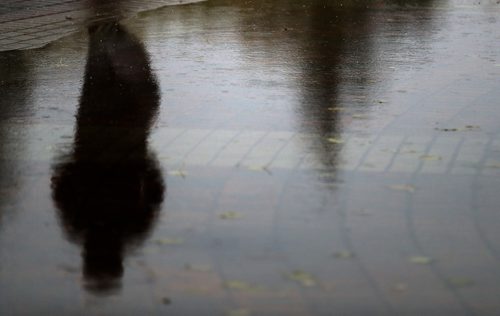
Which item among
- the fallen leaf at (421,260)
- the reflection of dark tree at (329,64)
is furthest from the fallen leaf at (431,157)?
the fallen leaf at (421,260)

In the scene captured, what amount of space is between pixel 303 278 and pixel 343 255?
0.45 metres

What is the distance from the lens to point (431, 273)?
5.91 meters

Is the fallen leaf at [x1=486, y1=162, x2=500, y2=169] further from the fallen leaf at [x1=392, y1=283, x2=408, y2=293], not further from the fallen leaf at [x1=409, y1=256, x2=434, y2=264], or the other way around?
the fallen leaf at [x1=392, y1=283, x2=408, y2=293]

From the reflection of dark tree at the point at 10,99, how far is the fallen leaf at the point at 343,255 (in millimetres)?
2140

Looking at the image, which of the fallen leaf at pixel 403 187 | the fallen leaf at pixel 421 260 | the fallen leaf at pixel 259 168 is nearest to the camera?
the fallen leaf at pixel 421 260

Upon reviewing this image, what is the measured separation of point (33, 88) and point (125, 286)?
624 centimetres

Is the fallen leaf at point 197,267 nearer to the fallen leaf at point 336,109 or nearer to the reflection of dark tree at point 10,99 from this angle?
the reflection of dark tree at point 10,99

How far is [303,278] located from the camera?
5.81 m

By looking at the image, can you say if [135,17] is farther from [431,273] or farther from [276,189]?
[431,273]

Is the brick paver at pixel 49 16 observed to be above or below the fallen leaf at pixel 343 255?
below

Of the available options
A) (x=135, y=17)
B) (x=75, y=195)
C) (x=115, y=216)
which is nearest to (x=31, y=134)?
(x=75, y=195)

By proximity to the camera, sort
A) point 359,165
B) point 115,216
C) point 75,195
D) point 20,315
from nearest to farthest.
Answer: point 20,315 < point 115,216 < point 75,195 < point 359,165

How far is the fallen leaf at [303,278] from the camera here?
226 inches

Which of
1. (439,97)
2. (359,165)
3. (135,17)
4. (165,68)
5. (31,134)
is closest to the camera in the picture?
(359,165)
